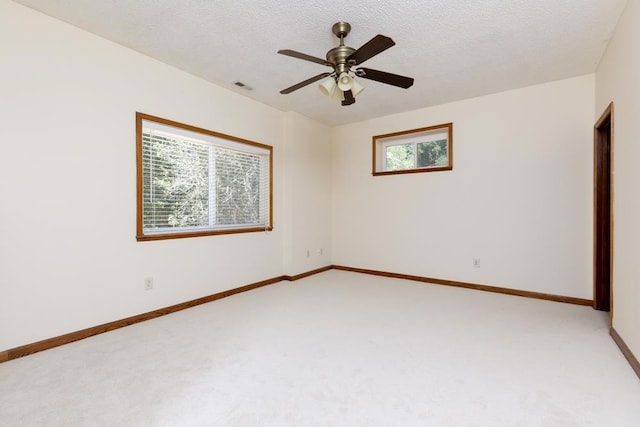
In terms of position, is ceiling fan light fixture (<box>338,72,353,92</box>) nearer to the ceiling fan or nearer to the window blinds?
the ceiling fan

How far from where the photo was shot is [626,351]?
2146 millimetres

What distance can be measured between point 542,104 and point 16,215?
512 centimetres

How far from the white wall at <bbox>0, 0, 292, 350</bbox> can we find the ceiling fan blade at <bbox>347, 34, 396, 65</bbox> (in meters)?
2.04

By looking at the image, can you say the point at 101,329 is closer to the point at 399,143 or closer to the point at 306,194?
the point at 306,194

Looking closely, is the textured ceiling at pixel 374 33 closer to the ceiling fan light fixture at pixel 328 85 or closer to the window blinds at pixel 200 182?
the ceiling fan light fixture at pixel 328 85

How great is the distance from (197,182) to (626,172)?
379cm

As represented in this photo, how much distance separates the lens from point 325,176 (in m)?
5.33

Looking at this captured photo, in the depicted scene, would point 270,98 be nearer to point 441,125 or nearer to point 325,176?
point 325,176

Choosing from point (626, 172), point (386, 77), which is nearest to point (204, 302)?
point (386, 77)

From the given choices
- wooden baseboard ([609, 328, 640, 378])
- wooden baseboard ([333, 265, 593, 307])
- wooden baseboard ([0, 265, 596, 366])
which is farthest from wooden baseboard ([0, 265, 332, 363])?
wooden baseboard ([609, 328, 640, 378])

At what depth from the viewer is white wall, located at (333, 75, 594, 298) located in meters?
3.48

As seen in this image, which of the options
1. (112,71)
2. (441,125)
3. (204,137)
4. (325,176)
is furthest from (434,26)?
(325,176)

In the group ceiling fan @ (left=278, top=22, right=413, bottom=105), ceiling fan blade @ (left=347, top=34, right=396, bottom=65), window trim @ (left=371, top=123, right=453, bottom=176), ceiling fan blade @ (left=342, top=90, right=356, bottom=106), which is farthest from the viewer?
window trim @ (left=371, top=123, right=453, bottom=176)

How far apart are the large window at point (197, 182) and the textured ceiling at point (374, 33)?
73 cm
